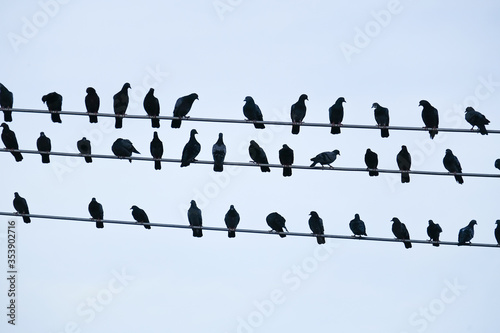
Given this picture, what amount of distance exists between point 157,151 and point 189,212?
1.47 m

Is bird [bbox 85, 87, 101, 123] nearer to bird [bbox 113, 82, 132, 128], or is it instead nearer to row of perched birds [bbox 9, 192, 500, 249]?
bird [bbox 113, 82, 132, 128]

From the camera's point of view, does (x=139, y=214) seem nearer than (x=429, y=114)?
No

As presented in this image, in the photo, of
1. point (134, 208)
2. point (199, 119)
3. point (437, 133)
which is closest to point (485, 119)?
point (437, 133)

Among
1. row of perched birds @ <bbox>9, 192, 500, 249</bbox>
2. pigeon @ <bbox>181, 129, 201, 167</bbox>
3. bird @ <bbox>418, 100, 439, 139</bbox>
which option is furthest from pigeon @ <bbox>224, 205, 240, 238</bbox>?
bird @ <bbox>418, 100, 439, 139</bbox>

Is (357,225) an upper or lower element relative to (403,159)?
lower

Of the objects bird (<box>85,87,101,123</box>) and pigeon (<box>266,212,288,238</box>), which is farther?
pigeon (<box>266,212,288,238</box>)

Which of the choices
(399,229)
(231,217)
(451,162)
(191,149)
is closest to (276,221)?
(231,217)

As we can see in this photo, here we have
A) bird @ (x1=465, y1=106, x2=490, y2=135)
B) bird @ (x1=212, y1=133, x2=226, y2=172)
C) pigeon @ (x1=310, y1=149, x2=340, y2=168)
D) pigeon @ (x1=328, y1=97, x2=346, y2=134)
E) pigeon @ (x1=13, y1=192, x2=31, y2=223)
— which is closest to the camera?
bird @ (x1=465, y1=106, x2=490, y2=135)

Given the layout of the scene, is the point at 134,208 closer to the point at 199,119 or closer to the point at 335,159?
the point at 335,159

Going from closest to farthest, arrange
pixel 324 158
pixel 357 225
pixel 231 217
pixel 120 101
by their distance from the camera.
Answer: pixel 324 158 < pixel 120 101 < pixel 357 225 < pixel 231 217

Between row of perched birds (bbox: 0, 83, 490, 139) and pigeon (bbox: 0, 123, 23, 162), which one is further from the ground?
row of perched birds (bbox: 0, 83, 490, 139)

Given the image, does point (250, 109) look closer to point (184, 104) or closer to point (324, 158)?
point (184, 104)

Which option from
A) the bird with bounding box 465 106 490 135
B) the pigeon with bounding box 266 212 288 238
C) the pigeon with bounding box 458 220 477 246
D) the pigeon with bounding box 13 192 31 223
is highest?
the bird with bounding box 465 106 490 135

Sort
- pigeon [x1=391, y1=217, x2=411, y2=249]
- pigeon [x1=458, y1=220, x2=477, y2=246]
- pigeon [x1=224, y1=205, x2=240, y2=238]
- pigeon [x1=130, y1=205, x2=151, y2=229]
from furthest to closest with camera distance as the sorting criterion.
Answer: pigeon [x1=130, y1=205, x2=151, y2=229] → pigeon [x1=391, y1=217, x2=411, y2=249] → pigeon [x1=224, y1=205, x2=240, y2=238] → pigeon [x1=458, y1=220, x2=477, y2=246]
